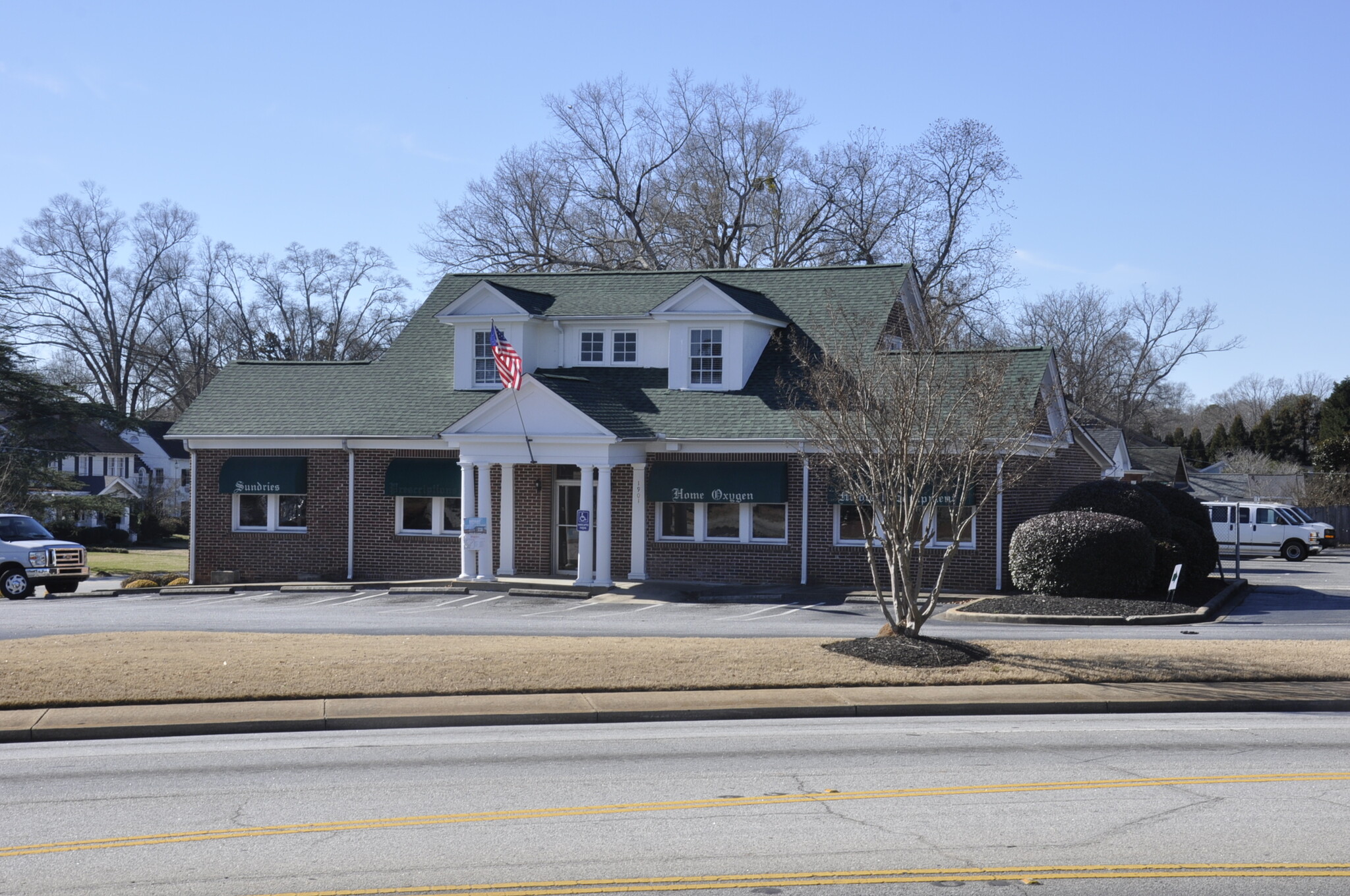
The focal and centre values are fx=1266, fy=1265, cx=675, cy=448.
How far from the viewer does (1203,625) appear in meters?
21.6

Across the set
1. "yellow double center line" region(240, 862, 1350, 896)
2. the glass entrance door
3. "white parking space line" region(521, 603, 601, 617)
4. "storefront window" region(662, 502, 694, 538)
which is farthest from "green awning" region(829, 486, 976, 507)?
"yellow double center line" region(240, 862, 1350, 896)

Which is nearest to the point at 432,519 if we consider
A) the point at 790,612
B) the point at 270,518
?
the point at 270,518

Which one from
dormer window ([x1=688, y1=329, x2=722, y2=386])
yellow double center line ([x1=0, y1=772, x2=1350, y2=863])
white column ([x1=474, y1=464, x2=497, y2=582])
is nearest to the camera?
yellow double center line ([x1=0, y1=772, x2=1350, y2=863])

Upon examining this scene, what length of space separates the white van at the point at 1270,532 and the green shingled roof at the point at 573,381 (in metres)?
17.4

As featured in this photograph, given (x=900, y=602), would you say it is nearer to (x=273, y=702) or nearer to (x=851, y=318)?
(x=273, y=702)

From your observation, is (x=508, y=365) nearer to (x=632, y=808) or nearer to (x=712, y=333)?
(x=712, y=333)

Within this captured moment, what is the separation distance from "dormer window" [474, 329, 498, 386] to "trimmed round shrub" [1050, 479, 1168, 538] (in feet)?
46.5

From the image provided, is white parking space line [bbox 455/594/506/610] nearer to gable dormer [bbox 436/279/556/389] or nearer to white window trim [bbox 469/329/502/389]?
white window trim [bbox 469/329/502/389]

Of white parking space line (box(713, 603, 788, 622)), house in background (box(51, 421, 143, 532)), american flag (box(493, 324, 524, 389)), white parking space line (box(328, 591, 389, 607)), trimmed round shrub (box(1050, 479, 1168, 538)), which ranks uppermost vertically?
american flag (box(493, 324, 524, 389))

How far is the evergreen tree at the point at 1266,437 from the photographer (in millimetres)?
79812

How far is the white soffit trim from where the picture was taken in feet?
104

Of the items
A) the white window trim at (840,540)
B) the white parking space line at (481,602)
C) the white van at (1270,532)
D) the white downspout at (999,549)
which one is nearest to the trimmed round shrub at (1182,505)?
the white downspout at (999,549)

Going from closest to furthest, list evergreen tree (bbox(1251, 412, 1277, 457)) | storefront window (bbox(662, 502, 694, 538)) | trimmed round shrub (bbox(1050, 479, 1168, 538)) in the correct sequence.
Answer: trimmed round shrub (bbox(1050, 479, 1168, 538)) → storefront window (bbox(662, 502, 694, 538)) → evergreen tree (bbox(1251, 412, 1277, 457))

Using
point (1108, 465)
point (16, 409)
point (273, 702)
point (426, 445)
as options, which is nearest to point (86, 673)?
point (273, 702)
